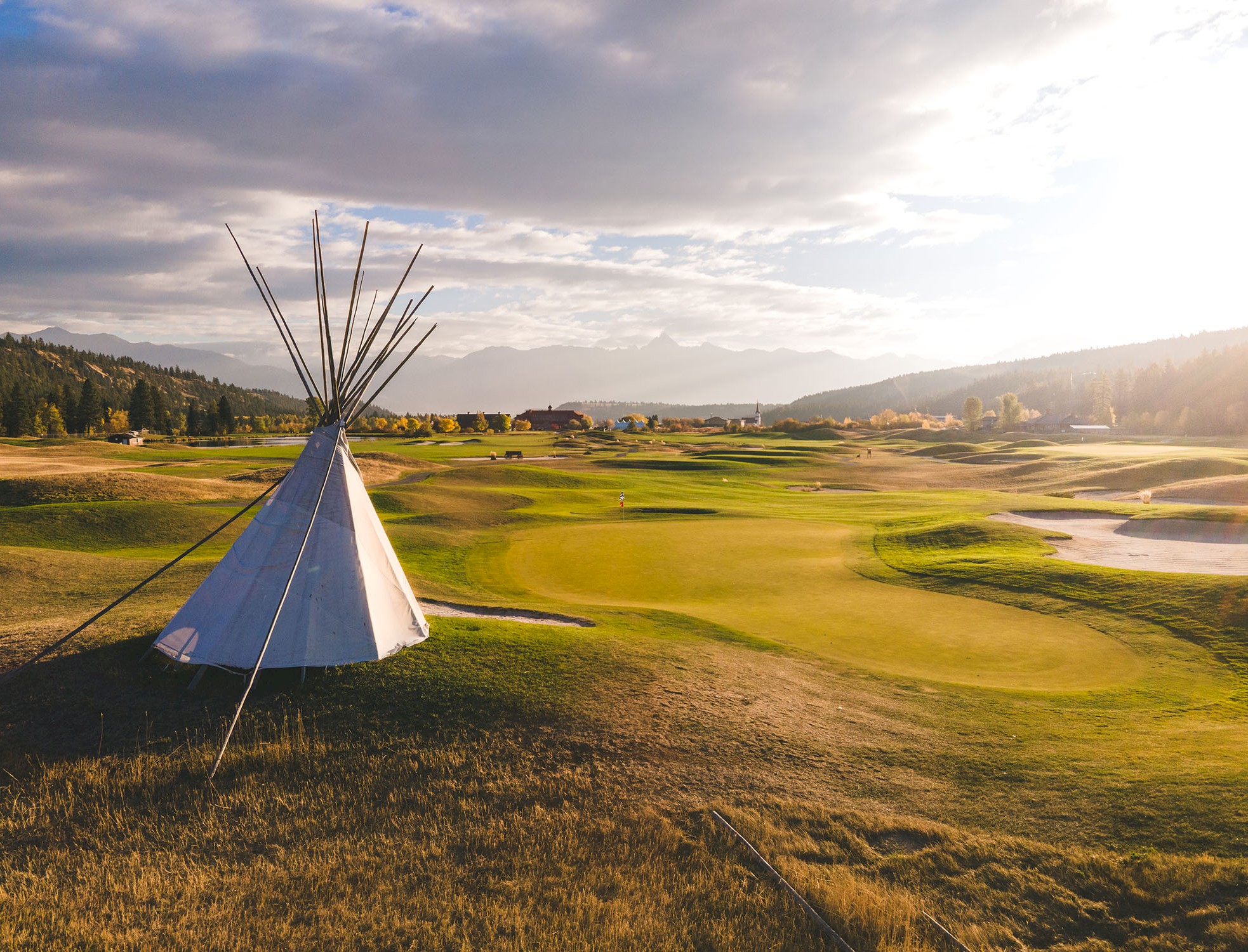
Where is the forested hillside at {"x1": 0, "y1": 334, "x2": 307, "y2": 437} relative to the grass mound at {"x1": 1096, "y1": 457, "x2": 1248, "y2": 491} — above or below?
above

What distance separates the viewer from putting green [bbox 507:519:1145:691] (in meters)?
14.0

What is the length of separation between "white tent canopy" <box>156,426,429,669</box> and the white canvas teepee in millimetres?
16

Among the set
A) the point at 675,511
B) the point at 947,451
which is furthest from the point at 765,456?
the point at 675,511

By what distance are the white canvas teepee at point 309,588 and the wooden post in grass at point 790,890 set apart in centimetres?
655

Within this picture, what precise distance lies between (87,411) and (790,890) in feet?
442

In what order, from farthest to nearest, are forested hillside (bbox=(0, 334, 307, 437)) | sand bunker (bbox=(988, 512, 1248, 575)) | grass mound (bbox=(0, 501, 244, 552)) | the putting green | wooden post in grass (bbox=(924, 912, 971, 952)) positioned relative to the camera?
forested hillside (bbox=(0, 334, 307, 437)) < grass mound (bbox=(0, 501, 244, 552)) < sand bunker (bbox=(988, 512, 1248, 575)) < the putting green < wooden post in grass (bbox=(924, 912, 971, 952))

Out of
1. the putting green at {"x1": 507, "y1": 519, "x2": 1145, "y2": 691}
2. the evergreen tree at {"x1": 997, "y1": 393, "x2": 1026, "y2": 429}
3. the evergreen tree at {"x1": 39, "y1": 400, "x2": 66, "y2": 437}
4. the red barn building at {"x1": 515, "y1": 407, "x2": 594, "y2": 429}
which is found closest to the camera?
the putting green at {"x1": 507, "y1": 519, "x2": 1145, "y2": 691}

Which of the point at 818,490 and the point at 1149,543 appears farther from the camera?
the point at 818,490

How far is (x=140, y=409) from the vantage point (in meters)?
111

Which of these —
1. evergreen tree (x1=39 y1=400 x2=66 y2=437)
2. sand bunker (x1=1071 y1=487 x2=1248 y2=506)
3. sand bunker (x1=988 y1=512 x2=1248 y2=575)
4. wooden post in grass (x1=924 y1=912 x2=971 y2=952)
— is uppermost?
evergreen tree (x1=39 y1=400 x2=66 y2=437)

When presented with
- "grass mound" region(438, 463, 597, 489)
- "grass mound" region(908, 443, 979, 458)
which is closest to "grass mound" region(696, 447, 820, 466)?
"grass mound" region(908, 443, 979, 458)

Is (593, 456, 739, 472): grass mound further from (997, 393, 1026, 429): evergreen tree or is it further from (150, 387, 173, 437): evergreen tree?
(150, 387, 173, 437): evergreen tree

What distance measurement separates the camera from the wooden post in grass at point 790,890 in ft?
20.3

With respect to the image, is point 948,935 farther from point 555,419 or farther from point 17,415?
point 555,419
